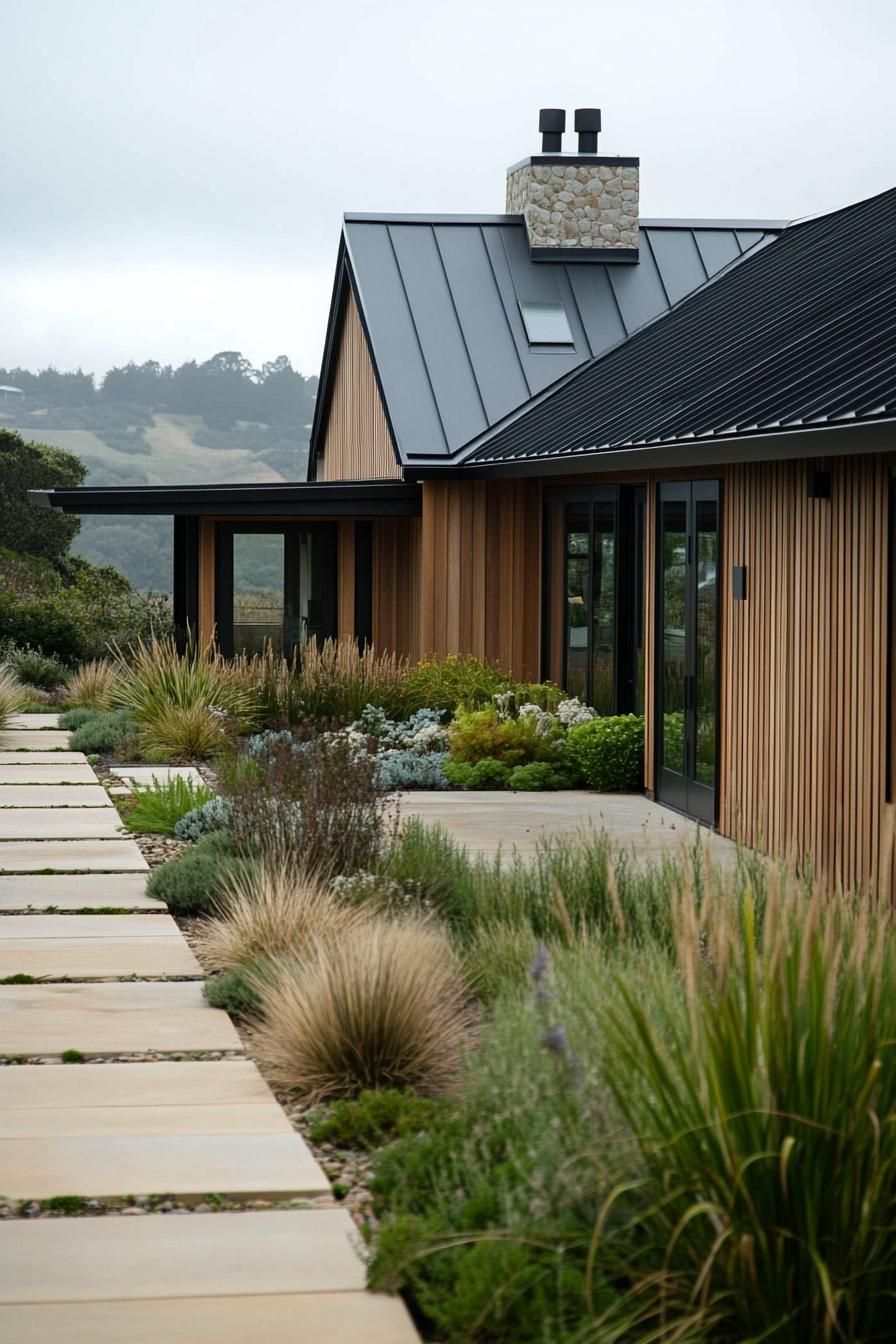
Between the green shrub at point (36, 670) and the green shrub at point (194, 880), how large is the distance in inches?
477

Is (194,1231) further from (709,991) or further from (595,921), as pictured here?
(595,921)

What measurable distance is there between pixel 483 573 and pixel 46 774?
17.3ft

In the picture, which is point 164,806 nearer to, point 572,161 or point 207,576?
point 207,576

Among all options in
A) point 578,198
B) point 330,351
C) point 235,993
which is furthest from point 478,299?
point 235,993

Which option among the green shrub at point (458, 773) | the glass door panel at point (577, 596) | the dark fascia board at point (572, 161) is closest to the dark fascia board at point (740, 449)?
the glass door panel at point (577, 596)

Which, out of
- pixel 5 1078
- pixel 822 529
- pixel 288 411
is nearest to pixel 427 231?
pixel 822 529

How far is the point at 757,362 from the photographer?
458 inches

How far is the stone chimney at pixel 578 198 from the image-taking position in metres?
19.7

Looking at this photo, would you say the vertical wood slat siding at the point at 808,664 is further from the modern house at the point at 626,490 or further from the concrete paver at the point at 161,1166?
the concrete paver at the point at 161,1166

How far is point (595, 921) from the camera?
672 centimetres

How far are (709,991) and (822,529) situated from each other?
5814mm

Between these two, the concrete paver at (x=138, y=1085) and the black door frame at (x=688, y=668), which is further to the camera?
the black door frame at (x=688, y=668)

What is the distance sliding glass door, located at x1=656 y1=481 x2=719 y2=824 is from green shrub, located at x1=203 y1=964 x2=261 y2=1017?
5194 millimetres

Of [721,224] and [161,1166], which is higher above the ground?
[721,224]
